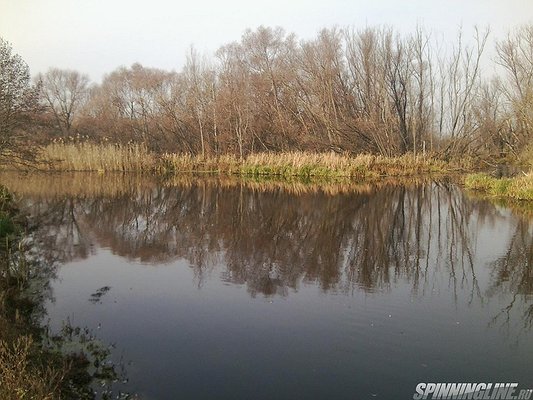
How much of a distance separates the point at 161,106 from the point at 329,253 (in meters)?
32.9

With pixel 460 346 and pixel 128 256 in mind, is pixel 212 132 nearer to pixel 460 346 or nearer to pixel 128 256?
pixel 128 256

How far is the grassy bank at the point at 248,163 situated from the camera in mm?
29078

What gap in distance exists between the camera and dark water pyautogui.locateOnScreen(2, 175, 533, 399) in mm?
4926

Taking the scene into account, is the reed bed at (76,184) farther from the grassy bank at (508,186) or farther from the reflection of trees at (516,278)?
the grassy bank at (508,186)

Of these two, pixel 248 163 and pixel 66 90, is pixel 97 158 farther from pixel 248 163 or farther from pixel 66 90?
pixel 66 90

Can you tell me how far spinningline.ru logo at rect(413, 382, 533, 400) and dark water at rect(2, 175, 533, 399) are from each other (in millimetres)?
113

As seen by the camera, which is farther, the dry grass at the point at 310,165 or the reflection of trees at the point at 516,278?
the dry grass at the point at 310,165

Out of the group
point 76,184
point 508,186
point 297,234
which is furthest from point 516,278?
point 76,184

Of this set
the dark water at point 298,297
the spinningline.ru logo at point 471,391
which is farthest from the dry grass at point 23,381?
the spinningline.ru logo at point 471,391

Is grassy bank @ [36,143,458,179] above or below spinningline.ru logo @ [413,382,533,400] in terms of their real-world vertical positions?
above

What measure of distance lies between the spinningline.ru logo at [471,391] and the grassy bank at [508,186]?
15.8 m

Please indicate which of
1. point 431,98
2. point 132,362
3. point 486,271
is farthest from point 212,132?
point 132,362

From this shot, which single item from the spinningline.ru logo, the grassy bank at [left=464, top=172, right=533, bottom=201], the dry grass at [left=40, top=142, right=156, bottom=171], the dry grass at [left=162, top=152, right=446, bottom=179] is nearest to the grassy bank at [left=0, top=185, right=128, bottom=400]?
the spinningline.ru logo

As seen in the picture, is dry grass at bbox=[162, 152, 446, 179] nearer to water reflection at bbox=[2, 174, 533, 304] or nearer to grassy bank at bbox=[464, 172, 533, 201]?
water reflection at bbox=[2, 174, 533, 304]
